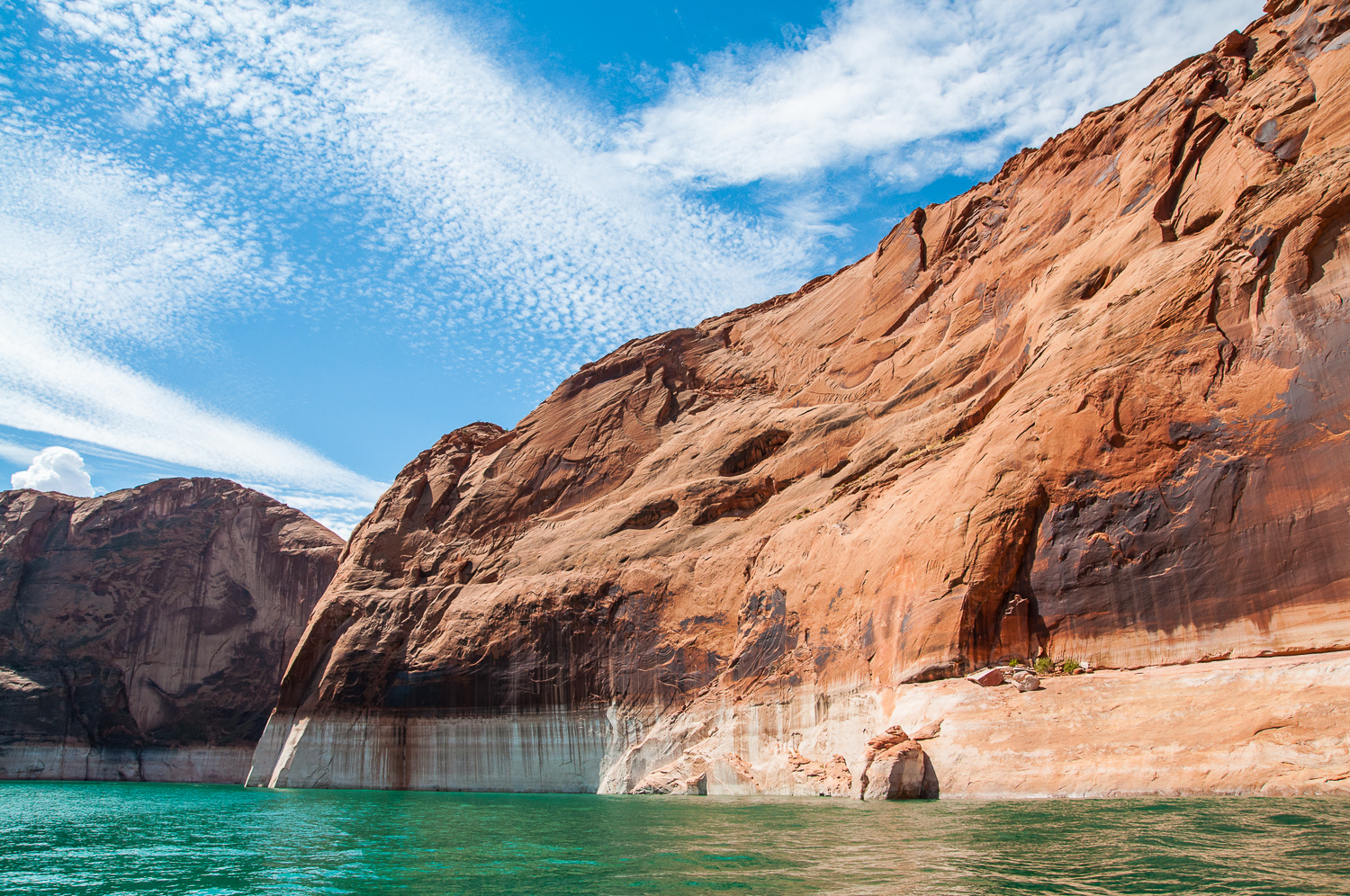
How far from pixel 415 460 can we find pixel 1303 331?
150ft

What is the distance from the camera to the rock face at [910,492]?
18.0 m

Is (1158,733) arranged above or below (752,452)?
below

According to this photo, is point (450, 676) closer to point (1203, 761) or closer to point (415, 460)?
point (415, 460)

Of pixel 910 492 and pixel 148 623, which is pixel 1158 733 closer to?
pixel 910 492

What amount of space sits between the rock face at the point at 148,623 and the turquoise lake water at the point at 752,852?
5267 cm

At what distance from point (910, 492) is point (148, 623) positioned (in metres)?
66.7

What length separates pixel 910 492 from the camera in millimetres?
26016

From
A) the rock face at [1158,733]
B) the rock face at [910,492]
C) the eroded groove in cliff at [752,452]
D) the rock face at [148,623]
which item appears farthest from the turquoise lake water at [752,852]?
the rock face at [148,623]

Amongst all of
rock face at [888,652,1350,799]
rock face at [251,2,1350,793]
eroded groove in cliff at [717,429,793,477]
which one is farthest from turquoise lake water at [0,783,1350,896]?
eroded groove in cliff at [717,429,793,477]

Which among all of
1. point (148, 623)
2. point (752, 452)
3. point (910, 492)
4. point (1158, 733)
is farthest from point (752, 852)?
point (148, 623)

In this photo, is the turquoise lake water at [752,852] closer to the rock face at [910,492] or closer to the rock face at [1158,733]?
the rock face at [1158,733]

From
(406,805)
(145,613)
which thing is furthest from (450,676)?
(145,613)

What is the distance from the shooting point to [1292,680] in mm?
14242

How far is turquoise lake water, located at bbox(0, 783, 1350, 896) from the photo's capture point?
9109 mm
